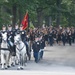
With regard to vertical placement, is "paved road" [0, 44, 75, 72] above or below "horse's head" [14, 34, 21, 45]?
below

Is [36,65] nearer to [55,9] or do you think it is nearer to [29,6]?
[29,6]

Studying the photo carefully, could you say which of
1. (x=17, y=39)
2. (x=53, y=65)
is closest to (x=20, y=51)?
(x=17, y=39)

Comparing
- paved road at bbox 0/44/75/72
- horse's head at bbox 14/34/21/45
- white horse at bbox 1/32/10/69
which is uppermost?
horse's head at bbox 14/34/21/45

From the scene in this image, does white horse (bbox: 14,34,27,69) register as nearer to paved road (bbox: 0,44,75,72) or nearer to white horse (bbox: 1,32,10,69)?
paved road (bbox: 0,44,75,72)

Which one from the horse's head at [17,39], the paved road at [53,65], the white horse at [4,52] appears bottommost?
the paved road at [53,65]

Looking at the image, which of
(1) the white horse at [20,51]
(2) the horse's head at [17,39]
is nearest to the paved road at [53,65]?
(1) the white horse at [20,51]

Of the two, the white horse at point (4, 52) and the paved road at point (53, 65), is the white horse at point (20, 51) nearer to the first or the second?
the paved road at point (53, 65)

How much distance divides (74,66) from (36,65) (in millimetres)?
2039

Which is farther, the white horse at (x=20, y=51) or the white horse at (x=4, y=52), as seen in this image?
the white horse at (x=4, y=52)

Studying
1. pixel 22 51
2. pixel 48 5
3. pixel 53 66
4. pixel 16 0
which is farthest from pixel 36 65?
pixel 48 5

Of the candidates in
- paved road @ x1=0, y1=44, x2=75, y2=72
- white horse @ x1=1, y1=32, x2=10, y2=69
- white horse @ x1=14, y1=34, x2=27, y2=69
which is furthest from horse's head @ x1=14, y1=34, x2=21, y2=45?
paved road @ x1=0, y1=44, x2=75, y2=72

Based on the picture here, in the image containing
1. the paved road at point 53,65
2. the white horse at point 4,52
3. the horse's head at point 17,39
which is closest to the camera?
the horse's head at point 17,39

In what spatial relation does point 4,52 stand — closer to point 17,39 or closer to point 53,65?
point 17,39

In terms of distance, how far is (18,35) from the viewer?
21.8m
